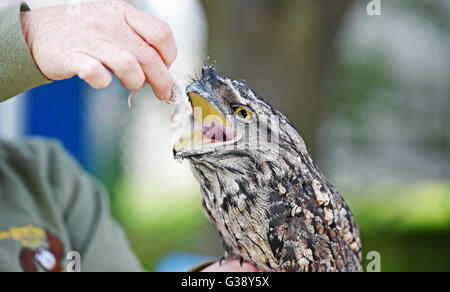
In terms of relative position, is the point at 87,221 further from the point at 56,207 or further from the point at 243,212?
the point at 243,212

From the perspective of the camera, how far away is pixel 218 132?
28.4 inches

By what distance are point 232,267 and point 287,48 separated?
0.59m

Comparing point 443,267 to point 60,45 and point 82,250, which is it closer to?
point 82,250

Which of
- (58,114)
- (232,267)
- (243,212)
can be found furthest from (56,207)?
(58,114)

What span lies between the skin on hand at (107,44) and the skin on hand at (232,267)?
0.42 metres

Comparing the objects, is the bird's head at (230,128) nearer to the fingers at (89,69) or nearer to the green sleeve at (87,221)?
the fingers at (89,69)

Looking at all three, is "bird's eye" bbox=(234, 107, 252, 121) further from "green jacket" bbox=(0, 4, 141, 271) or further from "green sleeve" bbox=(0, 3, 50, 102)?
"green jacket" bbox=(0, 4, 141, 271)

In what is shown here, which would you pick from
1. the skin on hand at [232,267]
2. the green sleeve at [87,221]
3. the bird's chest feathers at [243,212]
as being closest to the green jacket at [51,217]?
the green sleeve at [87,221]

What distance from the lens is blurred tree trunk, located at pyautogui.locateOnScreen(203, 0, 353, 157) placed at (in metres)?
1.07

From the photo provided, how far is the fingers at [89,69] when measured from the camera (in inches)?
24.0
